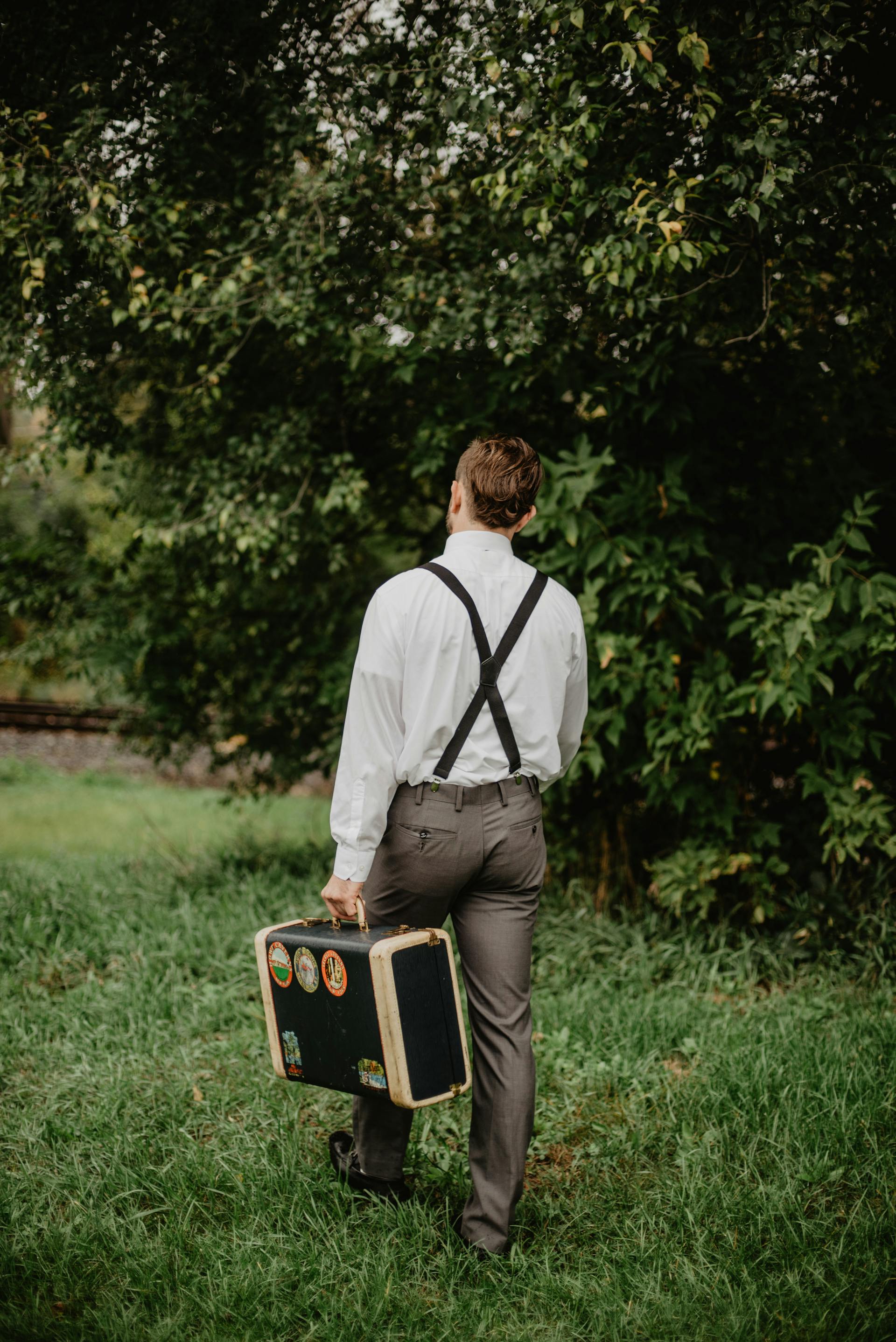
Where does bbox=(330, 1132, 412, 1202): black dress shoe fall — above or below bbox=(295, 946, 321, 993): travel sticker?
below

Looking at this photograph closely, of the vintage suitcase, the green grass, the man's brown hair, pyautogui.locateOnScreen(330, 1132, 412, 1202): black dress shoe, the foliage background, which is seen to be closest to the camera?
the vintage suitcase

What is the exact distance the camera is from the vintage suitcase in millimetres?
2510

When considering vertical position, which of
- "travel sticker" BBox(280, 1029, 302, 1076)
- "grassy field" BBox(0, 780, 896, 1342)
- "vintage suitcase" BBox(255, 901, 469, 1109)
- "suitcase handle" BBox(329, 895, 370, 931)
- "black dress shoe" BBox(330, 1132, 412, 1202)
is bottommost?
"grassy field" BBox(0, 780, 896, 1342)

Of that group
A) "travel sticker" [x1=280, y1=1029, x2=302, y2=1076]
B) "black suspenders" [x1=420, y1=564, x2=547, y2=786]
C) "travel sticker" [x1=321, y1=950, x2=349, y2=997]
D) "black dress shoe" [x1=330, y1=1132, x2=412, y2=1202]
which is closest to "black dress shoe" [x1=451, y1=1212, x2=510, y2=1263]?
"black dress shoe" [x1=330, y1=1132, x2=412, y2=1202]

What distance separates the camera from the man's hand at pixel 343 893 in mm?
2590

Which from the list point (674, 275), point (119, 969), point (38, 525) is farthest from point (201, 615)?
point (674, 275)

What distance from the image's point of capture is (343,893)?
2.59 meters

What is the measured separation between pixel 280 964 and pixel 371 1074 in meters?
0.40

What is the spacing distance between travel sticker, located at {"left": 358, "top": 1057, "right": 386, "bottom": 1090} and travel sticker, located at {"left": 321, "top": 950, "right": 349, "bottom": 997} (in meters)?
0.18

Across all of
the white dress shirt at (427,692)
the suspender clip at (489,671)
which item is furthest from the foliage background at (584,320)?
the suspender clip at (489,671)

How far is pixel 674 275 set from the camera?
4051 millimetres

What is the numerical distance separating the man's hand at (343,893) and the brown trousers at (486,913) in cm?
10

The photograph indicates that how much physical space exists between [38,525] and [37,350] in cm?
178

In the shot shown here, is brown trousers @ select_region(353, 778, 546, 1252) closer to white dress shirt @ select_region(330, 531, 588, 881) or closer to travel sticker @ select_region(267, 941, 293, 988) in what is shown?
white dress shirt @ select_region(330, 531, 588, 881)
